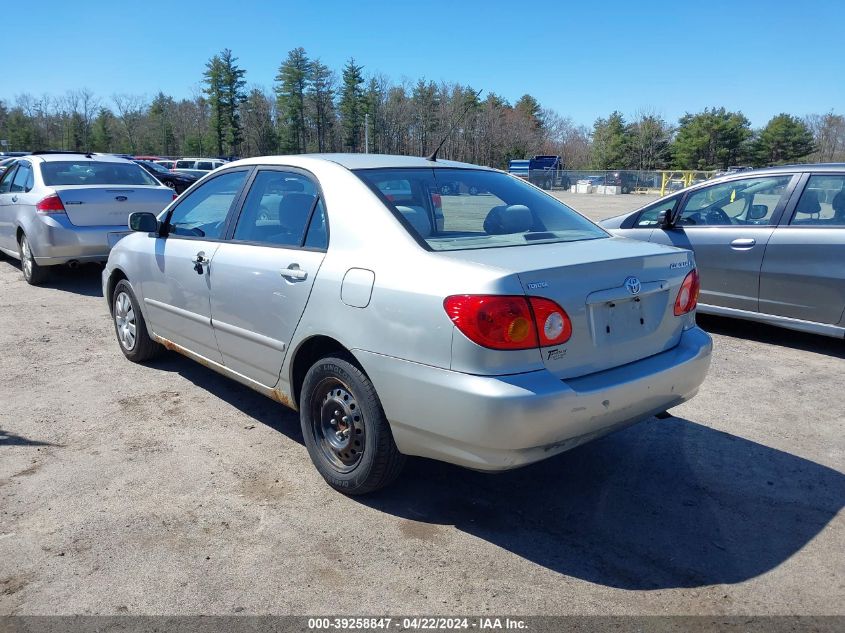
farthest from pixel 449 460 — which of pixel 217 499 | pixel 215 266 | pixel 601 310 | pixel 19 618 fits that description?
pixel 215 266

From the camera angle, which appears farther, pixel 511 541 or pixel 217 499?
pixel 217 499

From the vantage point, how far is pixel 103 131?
78875 millimetres

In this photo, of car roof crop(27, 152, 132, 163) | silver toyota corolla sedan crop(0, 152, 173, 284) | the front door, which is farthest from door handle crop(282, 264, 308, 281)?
car roof crop(27, 152, 132, 163)

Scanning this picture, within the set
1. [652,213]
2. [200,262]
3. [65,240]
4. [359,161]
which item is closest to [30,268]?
[65,240]

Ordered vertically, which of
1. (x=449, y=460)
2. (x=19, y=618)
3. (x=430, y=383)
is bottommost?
(x=19, y=618)

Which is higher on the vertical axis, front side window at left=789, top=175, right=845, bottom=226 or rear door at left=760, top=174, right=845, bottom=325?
front side window at left=789, top=175, right=845, bottom=226

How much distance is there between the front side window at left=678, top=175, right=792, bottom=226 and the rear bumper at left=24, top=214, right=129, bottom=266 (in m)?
6.82

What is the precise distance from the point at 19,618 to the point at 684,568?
2.66 m

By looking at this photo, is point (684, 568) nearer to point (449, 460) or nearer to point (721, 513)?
point (721, 513)

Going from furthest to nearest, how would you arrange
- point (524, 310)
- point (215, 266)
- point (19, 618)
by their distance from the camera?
point (215, 266) < point (524, 310) < point (19, 618)

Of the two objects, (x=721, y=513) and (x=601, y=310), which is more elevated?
(x=601, y=310)

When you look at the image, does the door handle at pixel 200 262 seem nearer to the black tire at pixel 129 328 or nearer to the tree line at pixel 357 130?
the black tire at pixel 129 328

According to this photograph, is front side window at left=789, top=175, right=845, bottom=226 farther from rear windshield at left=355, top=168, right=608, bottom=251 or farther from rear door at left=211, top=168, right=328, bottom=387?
rear door at left=211, top=168, right=328, bottom=387

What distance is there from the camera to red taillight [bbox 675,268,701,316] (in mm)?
3471
